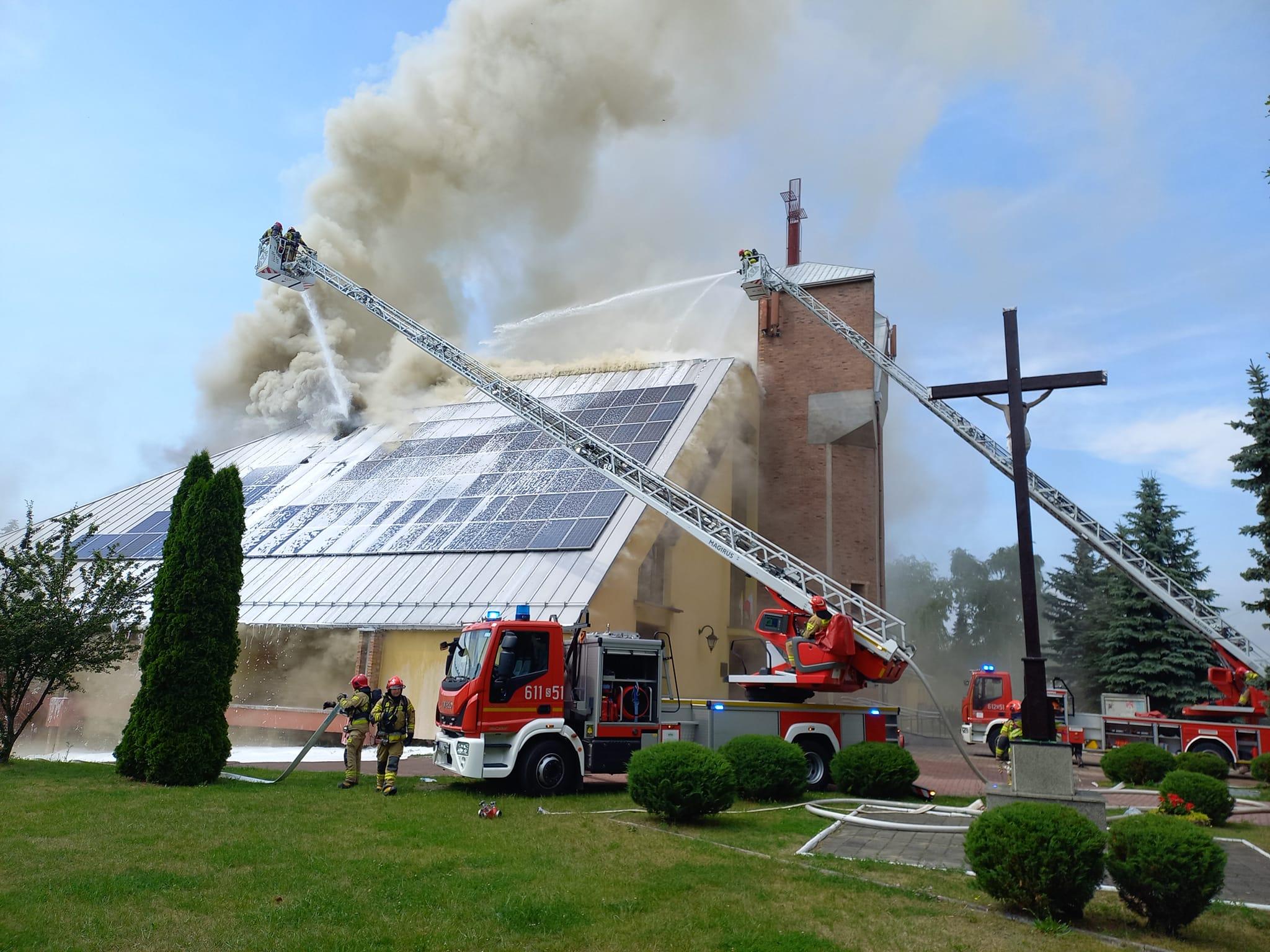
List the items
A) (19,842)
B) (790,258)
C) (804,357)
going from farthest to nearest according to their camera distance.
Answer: (790,258)
(804,357)
(19,842)

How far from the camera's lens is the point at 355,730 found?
11523mm

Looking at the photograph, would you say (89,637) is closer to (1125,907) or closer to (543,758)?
(543,758)

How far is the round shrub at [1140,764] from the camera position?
13.8m

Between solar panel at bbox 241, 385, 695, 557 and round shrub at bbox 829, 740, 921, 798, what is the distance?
7.64 m

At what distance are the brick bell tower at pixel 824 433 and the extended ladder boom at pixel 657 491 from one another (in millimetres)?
2917

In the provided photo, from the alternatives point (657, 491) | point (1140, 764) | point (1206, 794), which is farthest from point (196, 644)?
point (1140, 764)

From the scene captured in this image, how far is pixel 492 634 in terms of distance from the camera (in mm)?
11289

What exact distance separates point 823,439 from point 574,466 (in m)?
8.20

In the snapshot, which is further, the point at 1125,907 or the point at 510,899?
the point at 1125,907

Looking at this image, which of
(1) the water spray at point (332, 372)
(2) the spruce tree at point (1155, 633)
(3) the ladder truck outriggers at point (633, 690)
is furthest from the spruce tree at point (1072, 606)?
(1) the water spray at point (332, 372)

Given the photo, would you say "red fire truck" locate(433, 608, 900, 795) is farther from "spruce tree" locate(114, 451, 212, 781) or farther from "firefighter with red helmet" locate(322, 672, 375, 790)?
"spruce tree" locate(114, 451, 212, 781)

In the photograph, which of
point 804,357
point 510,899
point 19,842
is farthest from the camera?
point 804,357

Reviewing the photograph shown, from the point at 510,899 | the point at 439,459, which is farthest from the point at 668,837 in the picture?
the point at 439,459

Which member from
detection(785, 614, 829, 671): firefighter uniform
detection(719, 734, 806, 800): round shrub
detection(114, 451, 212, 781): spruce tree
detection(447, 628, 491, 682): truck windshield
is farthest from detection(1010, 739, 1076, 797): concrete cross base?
detection(114, 451, 212, 781): spruce tree
